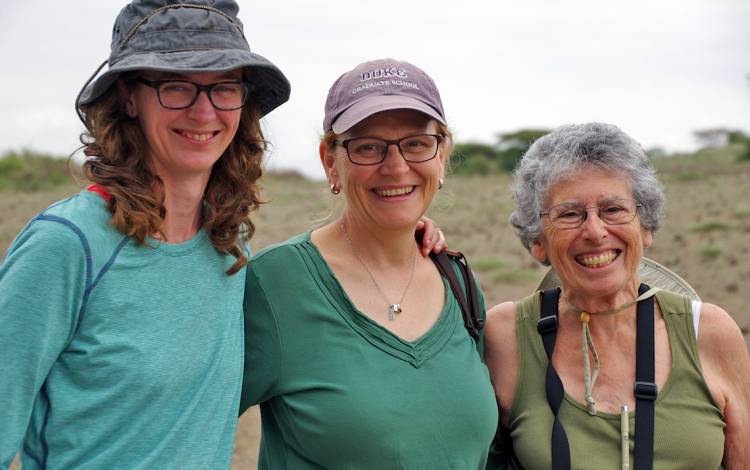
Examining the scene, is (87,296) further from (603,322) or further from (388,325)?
(603,322)

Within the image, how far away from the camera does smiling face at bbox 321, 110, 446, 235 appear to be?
3.06 meters

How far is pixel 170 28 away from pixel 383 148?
87cm

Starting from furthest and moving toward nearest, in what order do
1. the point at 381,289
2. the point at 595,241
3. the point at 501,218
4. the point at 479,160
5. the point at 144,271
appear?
the point at 479,160
the point at 501,218
the point at 595,241
the point at 381,289
the point at 144,271

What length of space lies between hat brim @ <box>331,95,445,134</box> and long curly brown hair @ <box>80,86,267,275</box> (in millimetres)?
358

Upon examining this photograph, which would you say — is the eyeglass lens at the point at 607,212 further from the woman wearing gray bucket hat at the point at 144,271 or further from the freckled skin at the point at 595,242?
the woman wearing gray bucket hat at the point at 144,271

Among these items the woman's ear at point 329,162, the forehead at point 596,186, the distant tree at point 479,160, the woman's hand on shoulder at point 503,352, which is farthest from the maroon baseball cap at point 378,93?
the distant tree at point 479,160

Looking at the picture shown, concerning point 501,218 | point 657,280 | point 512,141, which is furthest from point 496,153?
point 657,280

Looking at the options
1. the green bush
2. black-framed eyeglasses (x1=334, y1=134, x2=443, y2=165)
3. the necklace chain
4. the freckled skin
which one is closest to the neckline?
the necklace chain

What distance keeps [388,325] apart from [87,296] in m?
1.13

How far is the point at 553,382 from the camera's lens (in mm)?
3340

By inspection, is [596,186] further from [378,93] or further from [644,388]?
[378,93]

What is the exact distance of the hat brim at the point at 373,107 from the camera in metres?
2.96

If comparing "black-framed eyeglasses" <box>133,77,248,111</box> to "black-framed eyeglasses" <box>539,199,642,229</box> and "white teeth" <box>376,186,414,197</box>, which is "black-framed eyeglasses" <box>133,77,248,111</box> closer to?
"white teeth" <box>376,186,414,197</box>

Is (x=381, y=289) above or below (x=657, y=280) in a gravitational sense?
above
